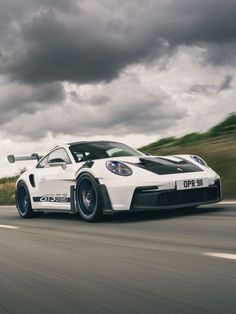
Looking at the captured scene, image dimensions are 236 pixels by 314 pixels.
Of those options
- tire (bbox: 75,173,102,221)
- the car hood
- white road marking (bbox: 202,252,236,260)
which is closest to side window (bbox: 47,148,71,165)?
tire (bbox: 75,173,102,221)

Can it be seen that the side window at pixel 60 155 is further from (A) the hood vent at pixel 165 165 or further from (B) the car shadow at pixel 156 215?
(A) the hood vent at pixel 165 165

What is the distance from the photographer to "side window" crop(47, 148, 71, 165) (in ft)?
29.3

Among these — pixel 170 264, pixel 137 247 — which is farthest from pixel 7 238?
pixel 170 264

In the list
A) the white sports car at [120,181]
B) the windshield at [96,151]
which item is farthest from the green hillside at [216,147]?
the white sports car at [120,181]

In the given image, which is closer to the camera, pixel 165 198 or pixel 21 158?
pixel 165 198

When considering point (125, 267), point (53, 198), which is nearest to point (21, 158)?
point (53, 198)

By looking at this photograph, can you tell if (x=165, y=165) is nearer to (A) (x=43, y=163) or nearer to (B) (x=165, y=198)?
(B) (x=165, y=198)

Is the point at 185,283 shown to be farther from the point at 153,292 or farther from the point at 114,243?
the point at 114,243

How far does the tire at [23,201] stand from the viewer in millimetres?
10164

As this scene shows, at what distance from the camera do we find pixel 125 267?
4.46 m

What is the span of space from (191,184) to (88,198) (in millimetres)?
1453

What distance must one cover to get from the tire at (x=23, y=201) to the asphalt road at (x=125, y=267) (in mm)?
2496

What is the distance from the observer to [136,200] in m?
7.44

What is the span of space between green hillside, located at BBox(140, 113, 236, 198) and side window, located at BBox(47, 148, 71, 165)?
3.08 meters
